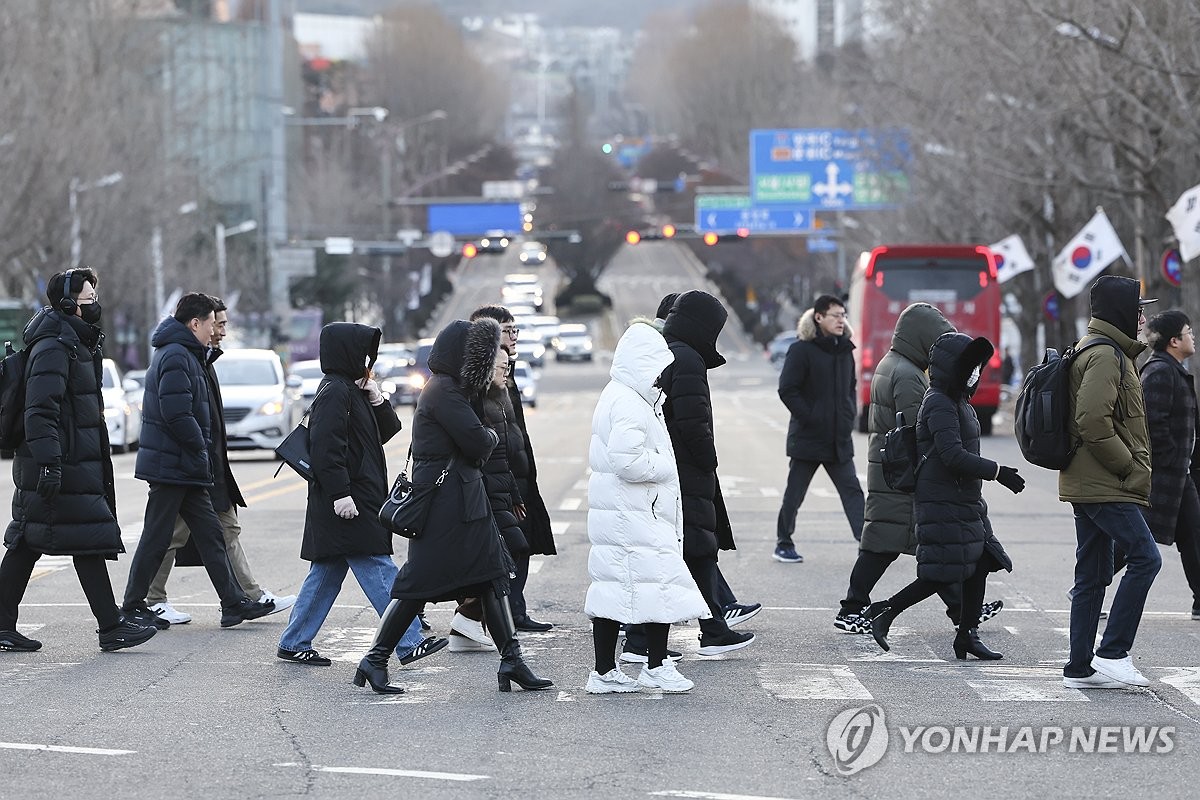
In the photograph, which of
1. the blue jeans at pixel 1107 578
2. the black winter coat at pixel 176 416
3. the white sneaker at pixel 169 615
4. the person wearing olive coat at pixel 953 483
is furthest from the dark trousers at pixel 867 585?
the white sneaker at pixel 169 615

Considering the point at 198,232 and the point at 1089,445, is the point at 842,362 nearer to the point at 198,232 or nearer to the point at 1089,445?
the point at 1089,445

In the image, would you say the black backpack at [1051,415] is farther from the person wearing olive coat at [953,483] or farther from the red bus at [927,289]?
the red bus at [927,289]

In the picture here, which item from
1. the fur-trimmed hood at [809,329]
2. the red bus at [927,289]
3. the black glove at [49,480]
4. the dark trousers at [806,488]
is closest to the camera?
the black glove at [49,480]

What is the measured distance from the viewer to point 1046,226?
42594 millimetres

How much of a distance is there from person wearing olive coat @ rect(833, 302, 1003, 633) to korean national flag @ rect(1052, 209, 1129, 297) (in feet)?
85.9

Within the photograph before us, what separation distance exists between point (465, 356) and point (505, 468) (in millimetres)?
1454

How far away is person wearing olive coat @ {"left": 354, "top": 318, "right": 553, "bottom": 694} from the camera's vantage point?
28.0ft

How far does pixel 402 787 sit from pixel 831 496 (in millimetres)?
14173

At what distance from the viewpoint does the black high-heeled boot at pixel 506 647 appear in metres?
8.69

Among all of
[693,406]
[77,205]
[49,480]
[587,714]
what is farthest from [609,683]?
[77,205]

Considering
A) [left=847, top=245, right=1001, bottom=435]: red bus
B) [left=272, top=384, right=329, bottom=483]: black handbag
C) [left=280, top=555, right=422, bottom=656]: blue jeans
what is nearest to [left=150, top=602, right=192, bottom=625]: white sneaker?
[left=280, top=555, right=422, bottom=656]: blue jeans

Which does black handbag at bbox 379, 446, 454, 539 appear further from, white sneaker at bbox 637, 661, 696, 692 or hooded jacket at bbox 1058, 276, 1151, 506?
hooded jacket at bbox 1058, 276, 1151, 506

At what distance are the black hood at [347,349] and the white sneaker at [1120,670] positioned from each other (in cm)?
355

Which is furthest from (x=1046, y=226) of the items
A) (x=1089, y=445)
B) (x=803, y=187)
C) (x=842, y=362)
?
(x=1089, y=445)
